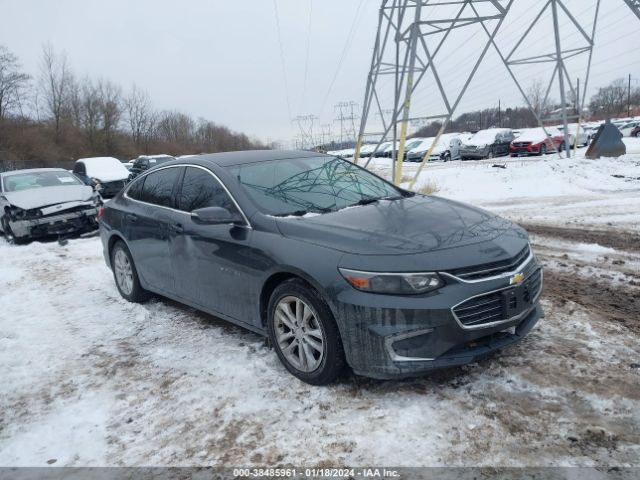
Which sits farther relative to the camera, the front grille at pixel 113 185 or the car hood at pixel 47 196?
the front grille at pixel 113 185

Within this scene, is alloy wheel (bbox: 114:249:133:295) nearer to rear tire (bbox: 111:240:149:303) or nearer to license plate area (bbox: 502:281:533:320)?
rear tire (bbox: 111:240:149:303)

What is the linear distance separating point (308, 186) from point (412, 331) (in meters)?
1.84

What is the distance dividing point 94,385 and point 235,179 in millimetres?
1964

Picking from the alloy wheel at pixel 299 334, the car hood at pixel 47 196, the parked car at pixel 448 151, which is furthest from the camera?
the parked car at pixel 448 151

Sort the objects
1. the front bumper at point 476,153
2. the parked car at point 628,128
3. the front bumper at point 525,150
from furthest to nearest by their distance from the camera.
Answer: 1. the parked car at point 628,128
2. the front bumper at point 476,153
3. the front bumper at point 525,150

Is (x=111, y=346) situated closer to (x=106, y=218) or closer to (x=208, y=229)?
(x=208, y=229)

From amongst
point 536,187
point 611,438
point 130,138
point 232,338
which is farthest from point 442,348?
point 130,138

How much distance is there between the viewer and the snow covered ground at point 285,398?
2.78m

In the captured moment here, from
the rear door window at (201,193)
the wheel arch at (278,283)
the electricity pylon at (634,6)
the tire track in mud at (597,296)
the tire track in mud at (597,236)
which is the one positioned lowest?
the tire track in mud at (597,296)

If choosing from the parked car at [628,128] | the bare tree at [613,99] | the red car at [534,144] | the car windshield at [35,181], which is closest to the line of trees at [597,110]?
the bare tree at [613,99]

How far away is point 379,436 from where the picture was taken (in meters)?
2.87

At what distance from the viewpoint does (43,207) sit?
408 inches

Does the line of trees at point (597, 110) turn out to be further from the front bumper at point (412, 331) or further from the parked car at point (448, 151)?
the front bumper at point (412, 331)

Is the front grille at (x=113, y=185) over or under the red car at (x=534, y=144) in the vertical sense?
under
